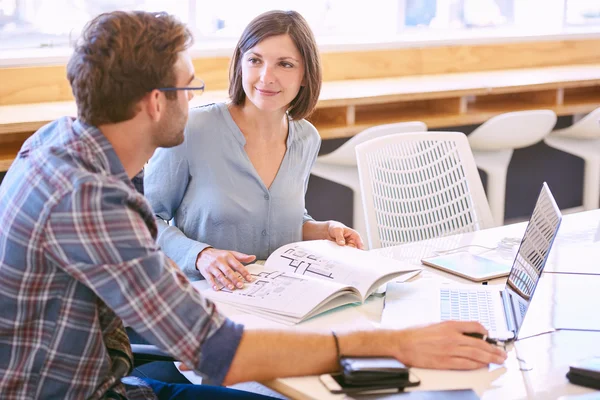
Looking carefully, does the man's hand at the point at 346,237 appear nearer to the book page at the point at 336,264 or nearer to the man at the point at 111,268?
the book page at the point at 336,264

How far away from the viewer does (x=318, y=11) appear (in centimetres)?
461

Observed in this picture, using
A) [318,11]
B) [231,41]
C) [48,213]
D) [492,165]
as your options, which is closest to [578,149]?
[492,165]

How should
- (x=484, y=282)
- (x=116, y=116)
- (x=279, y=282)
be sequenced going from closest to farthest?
1. (x=116, y=116)
2. (x=279, y=282)
3. (x=484, y=282)

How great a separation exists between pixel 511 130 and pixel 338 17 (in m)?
1.28

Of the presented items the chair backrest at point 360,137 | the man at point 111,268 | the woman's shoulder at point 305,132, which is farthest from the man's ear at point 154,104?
the chair backrest at point 360,137

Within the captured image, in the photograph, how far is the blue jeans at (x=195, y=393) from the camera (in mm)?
1654

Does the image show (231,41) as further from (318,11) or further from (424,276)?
(424,276)

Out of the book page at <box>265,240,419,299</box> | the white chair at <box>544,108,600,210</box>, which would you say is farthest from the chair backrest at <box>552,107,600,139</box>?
the book page at <box>265,240,419,299</box>

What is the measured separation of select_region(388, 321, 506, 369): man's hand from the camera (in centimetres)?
141

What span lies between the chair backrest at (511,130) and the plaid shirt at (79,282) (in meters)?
2.89

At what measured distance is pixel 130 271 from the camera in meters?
1.26

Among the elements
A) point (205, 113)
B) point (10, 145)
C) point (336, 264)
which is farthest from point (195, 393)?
point (10, 145)

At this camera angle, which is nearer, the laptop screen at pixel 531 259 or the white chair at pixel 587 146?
the laptop screen at pixel 531 259

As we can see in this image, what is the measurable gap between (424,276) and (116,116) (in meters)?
0.86
